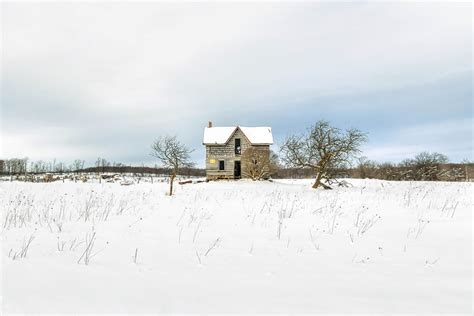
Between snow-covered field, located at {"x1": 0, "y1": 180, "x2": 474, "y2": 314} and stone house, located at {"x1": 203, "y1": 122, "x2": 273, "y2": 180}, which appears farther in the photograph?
stone house, located at {"x1": 203, "y1": 122, "x2": 273, "y2": 180}

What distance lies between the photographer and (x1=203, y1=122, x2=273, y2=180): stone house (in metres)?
35.8

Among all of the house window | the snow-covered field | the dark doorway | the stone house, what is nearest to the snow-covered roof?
the stone house

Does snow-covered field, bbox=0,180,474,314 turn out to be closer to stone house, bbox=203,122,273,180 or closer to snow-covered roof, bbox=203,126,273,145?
stone house, bbox=203,122,273,180

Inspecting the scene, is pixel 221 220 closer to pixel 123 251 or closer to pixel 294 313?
pixel 123 251

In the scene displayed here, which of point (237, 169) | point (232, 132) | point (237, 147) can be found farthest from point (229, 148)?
point (237, 169)

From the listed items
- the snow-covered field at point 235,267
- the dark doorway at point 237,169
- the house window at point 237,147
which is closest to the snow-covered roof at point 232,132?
the house window at point 237,147

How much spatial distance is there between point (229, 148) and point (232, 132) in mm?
2009

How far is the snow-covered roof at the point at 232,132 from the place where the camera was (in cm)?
3581

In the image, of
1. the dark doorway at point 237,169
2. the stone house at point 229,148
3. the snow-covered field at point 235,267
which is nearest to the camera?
the snow-covered field at point 235,267

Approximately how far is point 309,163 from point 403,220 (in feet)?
55.3

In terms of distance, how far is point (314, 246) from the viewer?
4.58m

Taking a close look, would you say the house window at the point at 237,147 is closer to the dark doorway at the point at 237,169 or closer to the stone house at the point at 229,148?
the stone house at the point at 229,148

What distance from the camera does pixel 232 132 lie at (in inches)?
1426

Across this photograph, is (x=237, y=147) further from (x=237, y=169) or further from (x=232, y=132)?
(x=237, y=169)
